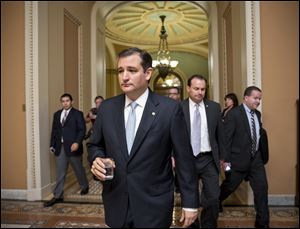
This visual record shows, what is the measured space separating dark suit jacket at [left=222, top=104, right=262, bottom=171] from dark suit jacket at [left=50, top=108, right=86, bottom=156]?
2.34 metres

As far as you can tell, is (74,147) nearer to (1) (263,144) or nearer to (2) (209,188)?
(2) (209,188)

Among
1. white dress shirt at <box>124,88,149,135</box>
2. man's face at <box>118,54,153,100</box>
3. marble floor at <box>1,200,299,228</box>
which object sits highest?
man's face at <box>118,54,153,100</box>

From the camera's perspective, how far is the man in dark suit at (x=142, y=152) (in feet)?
5.89

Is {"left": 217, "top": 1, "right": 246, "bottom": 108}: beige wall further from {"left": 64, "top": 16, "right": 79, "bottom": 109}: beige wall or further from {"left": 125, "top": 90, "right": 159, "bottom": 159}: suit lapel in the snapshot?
{"left": 64, "top": 16, "right": 79, "bottom": 109}: beige wall

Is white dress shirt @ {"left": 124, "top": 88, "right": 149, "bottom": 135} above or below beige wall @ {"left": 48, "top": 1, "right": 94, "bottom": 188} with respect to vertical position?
below

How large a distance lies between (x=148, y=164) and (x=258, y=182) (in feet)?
6.45

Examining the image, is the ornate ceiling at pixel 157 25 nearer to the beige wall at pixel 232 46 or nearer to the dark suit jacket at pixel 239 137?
the beige wall at pixel 232 46

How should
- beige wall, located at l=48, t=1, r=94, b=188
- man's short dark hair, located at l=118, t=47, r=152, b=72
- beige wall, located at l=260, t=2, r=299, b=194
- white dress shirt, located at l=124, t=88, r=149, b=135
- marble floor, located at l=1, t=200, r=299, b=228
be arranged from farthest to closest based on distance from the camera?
beige wall, located at l=48, t=1, r=94, b=188
beige wall, located at l=260, t=2, r=299, b=194
marble floor, located at l=1, t=200, r=299, b=228
white dress shirt, located at l=124, t=88, r=149, b=135
man's short dark hair, located at l=118, t=47, r=152, b=72

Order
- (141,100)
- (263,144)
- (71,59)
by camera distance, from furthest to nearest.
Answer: (71,59)
(263,144)
(141,100)

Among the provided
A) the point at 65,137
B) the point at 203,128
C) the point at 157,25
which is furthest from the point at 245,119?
the point at 157,25

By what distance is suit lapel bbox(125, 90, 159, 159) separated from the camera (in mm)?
1791

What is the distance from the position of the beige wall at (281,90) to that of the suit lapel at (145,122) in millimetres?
2802

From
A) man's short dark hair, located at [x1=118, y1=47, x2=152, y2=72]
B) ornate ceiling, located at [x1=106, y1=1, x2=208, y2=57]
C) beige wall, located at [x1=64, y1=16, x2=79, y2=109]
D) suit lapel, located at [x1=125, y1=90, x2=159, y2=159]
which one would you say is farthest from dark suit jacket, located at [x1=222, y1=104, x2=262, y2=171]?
ornate ceiling, located at [x1=106, y1=1, x2=208, y2=57]

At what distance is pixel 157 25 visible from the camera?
10930 mm
